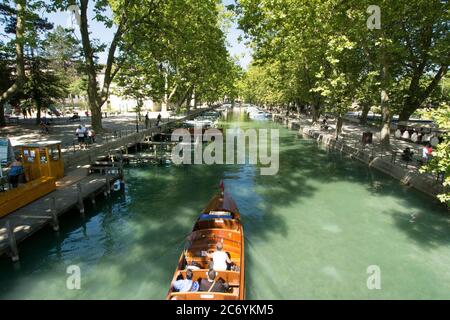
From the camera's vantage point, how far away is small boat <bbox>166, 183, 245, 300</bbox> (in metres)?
8.67

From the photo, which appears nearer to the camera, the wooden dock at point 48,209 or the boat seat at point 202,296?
the boat seat at point 202,296

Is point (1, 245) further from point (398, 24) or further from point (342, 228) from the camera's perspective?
point (398, 24)

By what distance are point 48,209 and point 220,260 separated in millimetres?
10075

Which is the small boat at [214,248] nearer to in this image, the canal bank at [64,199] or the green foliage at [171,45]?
the canal bank at [64,199]

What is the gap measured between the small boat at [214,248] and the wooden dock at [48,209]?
7074 mm

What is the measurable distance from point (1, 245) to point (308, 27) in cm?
2531

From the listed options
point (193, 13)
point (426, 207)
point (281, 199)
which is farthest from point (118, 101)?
point (426, 207)

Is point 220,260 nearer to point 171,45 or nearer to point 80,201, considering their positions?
point 80,201

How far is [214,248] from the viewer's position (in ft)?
37.4

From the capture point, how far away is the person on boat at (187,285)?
885 centimetres

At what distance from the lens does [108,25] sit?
2720 centimetres

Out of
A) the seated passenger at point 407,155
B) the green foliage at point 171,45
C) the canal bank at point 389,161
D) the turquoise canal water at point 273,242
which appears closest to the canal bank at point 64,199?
the turquoise canal water at point 273,242

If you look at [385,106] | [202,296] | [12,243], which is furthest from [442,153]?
[385,106]

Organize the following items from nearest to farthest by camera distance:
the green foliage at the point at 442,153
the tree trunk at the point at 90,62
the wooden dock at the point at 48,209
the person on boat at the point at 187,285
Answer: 1. the person on boat at the point at 187,285
2. the green foliage at the point at 442,153
3. the wooden dock at the point at 48,209
4. the tree trunk at the point at 90,62
